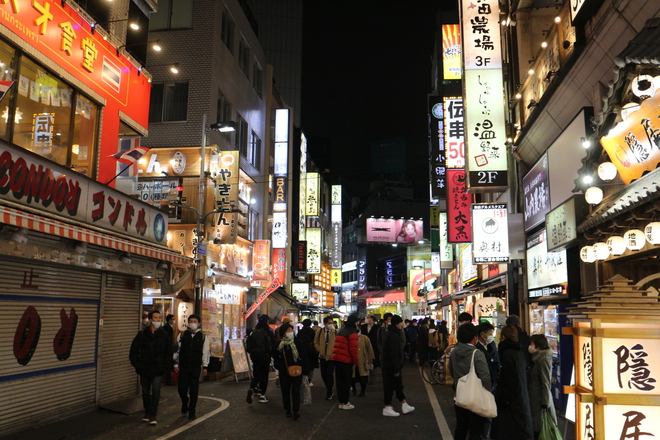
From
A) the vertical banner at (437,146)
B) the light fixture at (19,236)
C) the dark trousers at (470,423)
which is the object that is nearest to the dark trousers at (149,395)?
the light fixture at (19,236)

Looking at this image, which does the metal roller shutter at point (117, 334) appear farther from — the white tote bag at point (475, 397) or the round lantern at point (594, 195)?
the round lantern at point (594, 195)

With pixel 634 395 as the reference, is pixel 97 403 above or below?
below

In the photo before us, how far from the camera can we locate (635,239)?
827 centimetres

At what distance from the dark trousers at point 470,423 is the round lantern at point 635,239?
363 cm

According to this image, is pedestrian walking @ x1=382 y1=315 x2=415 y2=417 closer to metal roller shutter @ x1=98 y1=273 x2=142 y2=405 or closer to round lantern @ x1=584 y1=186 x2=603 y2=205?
round lantern @ x1=584 y1=186 x2=603 y2=205

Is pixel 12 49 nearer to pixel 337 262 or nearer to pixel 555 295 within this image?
pixel 555 295

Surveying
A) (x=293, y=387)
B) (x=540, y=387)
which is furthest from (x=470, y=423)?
(x=293, y=387)

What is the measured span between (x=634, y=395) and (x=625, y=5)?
636 cm

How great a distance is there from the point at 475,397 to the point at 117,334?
29.2ft

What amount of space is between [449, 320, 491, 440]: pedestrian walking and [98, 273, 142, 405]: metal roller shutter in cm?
799

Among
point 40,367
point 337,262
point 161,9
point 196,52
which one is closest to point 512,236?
point 40,367

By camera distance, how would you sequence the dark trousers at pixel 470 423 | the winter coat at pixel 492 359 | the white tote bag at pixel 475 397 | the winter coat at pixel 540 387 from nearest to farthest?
1. the white tote bag at pixel 475 397
2. the dark trousers at pixel 470 423
3. the winter coat at pixel 540 387
4. the winter coat at pixel 492 359

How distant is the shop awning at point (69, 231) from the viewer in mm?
7762

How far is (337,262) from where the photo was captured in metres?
63.5
